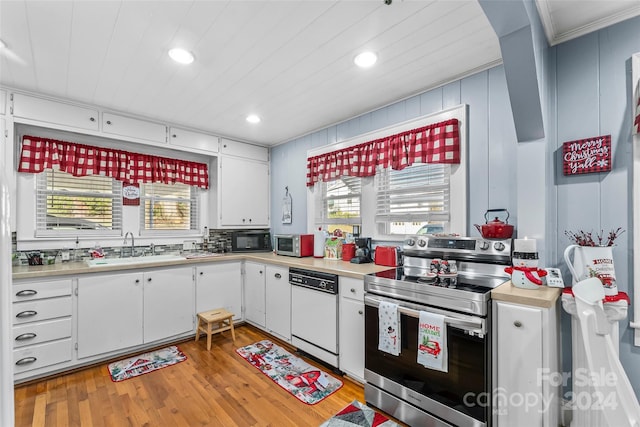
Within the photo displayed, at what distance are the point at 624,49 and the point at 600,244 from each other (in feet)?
3.76

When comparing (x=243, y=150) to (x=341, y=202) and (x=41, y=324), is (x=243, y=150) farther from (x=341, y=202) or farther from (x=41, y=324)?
(x=41, y=324)

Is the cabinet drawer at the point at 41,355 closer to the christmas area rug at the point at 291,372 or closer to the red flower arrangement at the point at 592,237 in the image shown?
the christmas area rug at the point at 291,372

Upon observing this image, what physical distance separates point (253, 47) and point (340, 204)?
1951 mm

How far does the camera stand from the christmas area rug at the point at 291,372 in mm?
2344

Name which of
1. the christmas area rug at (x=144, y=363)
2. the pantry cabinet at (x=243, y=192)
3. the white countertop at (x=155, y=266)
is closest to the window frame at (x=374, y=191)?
the white countertop at (x=155, y=266)

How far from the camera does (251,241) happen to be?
416 centimetres

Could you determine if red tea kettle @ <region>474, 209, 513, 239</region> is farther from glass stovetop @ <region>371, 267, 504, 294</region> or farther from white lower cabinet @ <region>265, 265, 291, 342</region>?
white lower cabinet @ <region>265, 265, 291, 342</region>

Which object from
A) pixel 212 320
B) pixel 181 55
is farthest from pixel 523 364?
pixel 181 55

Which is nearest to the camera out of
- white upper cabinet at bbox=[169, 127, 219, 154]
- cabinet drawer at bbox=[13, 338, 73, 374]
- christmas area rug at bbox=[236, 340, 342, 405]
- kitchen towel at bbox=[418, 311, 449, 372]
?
kitchen towel at bbox=[418, 311, 449, 372]

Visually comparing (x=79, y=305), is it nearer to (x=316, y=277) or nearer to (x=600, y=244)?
(x=316, y=277)

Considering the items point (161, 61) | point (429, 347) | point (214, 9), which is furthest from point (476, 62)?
point (161, 61)

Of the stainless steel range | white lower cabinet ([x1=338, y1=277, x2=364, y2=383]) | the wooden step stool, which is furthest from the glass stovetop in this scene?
the wooden step stool

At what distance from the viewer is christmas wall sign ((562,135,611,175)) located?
1.84 m

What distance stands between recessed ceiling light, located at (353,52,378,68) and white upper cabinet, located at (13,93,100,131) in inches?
105
